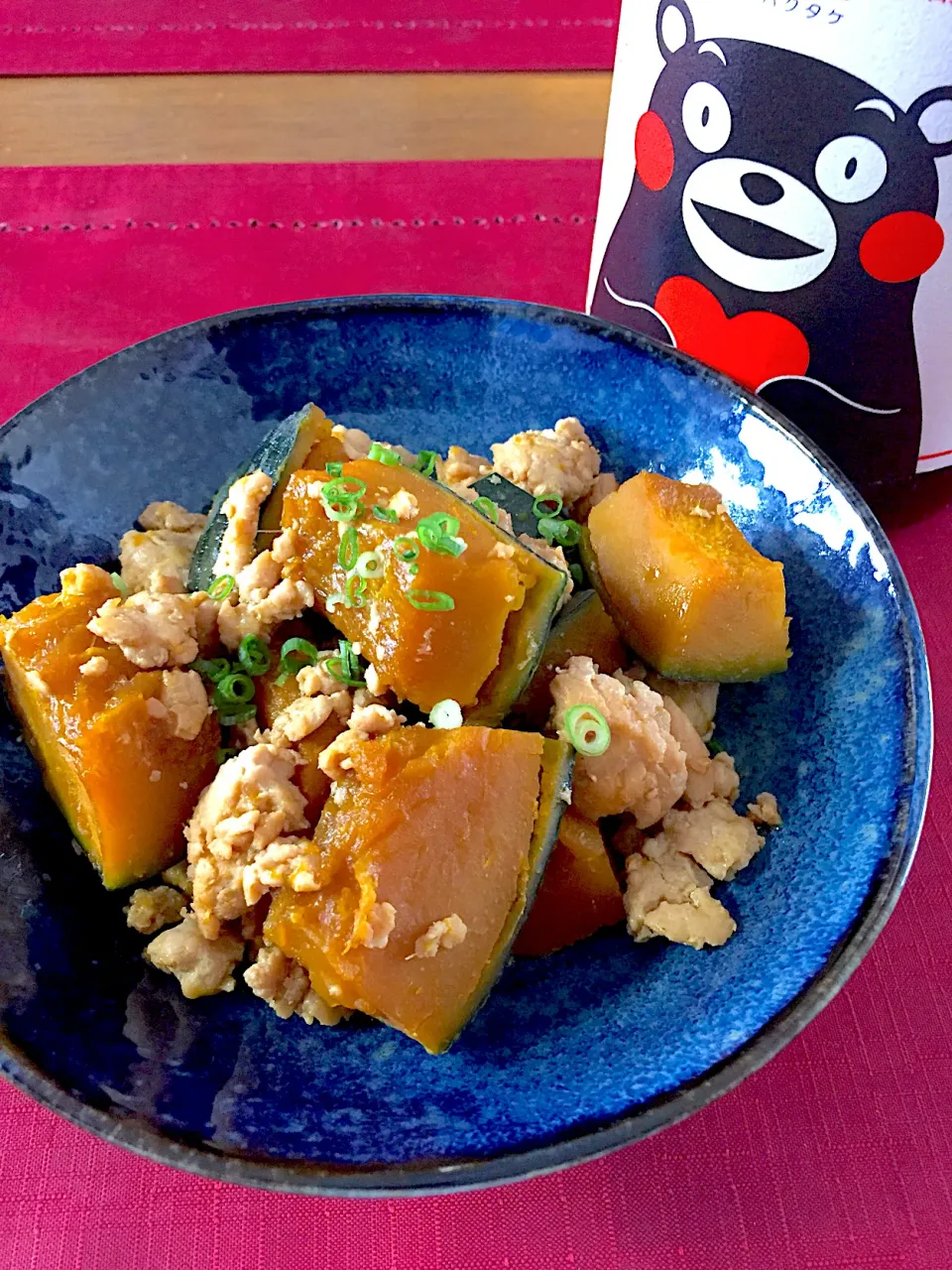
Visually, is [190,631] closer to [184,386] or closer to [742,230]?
[184,386]

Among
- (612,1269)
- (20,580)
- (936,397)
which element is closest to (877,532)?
(936,397)

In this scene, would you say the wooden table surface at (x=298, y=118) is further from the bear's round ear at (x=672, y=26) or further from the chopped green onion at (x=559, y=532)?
the chopped green onion at (x=559, y=532)

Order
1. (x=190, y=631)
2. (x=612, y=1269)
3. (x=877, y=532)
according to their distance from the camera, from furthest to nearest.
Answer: (x=877, y=532) → (x=190, y=631) → (x=612, y=1269)

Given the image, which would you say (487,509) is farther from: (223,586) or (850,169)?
(850,169)

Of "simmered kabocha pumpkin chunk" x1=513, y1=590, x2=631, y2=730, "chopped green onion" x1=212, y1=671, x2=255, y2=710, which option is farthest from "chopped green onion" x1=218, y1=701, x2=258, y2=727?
"simmered kabocha pumpkin chunk" x1=513, y1=590, x2=631, y2=730

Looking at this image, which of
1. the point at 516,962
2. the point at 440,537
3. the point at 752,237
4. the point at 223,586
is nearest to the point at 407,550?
the point at 440,537

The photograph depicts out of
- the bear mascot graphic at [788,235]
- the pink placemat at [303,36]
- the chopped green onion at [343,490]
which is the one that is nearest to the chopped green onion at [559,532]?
the chopped green onion at [343,490]
